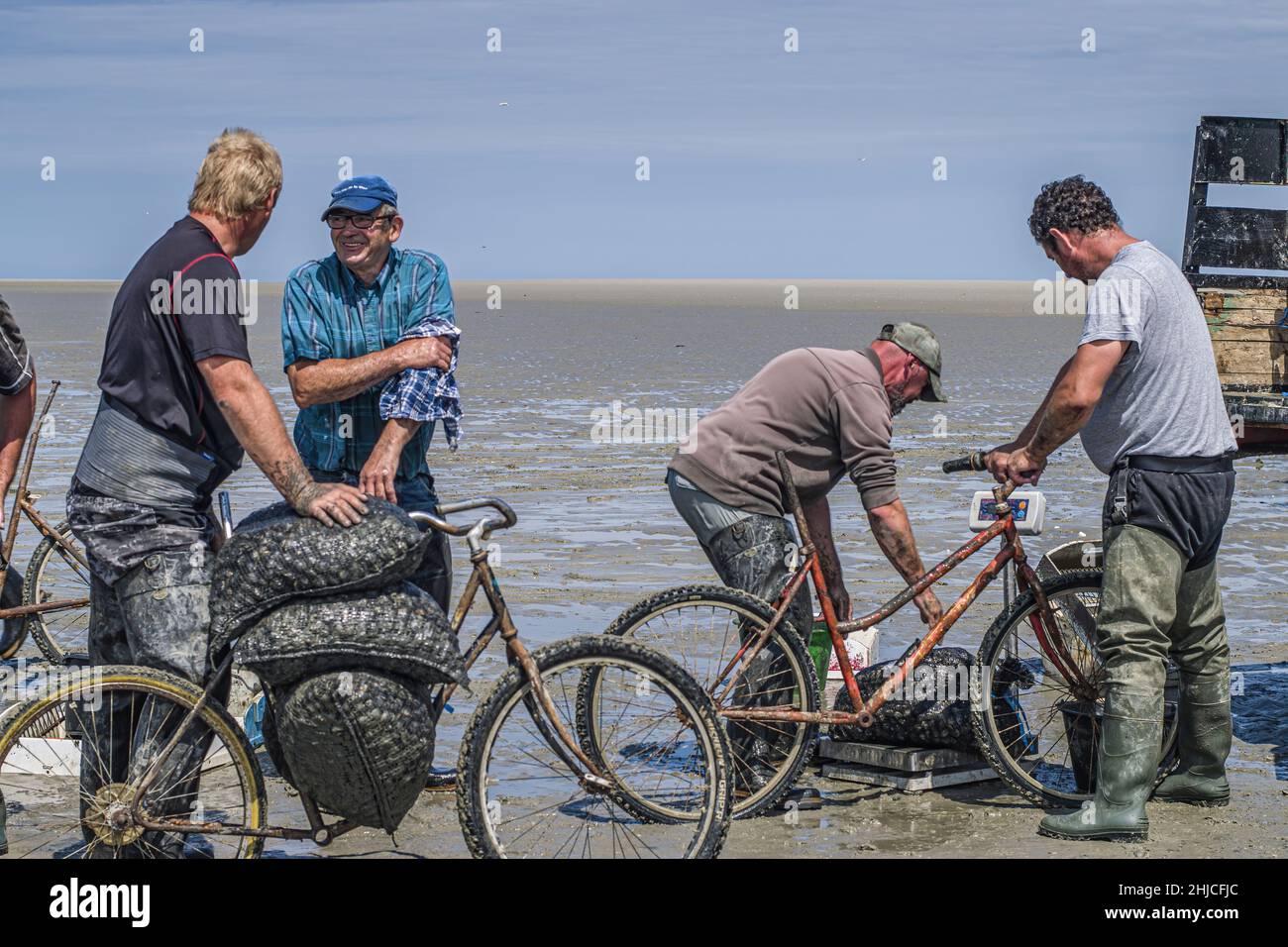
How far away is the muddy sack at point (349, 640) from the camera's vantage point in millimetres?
4684

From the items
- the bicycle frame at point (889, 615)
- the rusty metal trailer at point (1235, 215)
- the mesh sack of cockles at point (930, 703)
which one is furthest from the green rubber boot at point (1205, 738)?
the rusty metal trailer at point (1235, 215)

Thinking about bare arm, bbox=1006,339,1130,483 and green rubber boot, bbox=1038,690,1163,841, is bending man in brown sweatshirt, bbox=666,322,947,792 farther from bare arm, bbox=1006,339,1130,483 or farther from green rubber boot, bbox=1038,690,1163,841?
green rubber boot, bbox=1038,690,1163,841

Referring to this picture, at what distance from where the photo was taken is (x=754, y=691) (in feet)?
20.2

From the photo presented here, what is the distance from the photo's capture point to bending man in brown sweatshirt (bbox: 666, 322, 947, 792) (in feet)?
20.3

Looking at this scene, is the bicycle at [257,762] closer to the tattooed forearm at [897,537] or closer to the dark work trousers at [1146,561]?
the tattooed forearm at [897,537]

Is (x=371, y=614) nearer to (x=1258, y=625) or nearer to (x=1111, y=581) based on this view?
(x=1111, y=581)

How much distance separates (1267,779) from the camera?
257 inches

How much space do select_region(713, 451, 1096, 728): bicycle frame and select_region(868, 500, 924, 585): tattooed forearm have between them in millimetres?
77

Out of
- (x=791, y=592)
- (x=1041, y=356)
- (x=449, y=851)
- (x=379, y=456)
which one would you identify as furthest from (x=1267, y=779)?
(x=1041, y=356)

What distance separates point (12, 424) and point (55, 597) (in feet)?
14.5

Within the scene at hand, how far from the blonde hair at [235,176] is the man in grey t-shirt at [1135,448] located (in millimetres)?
2786

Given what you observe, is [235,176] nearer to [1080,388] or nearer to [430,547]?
[430,547]

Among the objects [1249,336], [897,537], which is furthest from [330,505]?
[1249,336]
